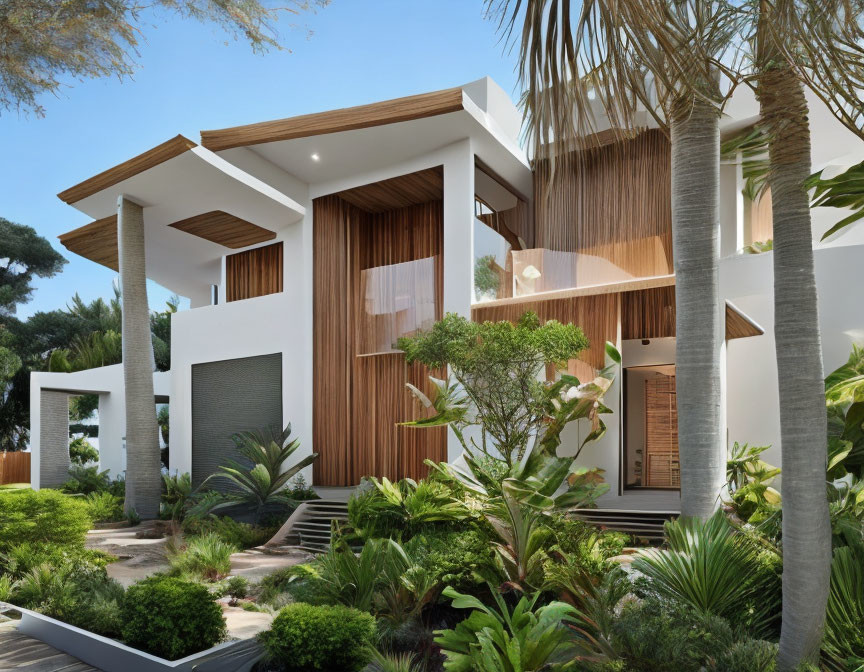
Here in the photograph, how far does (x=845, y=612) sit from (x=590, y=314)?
8023 mm

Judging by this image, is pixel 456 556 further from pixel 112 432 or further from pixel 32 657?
pixel 112 432

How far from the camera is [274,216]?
1421 cm

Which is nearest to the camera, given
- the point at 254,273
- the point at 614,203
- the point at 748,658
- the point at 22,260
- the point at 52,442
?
the point at 748,658

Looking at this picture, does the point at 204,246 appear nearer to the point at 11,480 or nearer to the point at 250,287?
the point at 250,287

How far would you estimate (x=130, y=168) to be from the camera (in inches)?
495

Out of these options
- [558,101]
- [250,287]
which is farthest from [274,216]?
[558,101]

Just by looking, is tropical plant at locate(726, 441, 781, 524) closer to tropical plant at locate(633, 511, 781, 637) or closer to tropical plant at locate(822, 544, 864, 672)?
tropical plant at locate(633, 511, 781, 637)

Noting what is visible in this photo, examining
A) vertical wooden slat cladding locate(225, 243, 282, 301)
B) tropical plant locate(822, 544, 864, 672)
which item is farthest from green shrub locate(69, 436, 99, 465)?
tropical plant locate(822, 544, 864, 672)

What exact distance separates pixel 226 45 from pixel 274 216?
27.8ft

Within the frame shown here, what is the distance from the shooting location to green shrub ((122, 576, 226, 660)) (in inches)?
208

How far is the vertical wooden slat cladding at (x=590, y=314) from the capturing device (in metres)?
11.6

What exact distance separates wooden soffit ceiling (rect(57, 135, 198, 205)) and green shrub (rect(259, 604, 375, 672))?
29.7 ft

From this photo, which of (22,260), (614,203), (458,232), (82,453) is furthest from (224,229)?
(22,260)

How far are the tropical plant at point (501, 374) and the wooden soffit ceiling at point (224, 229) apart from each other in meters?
6.50
